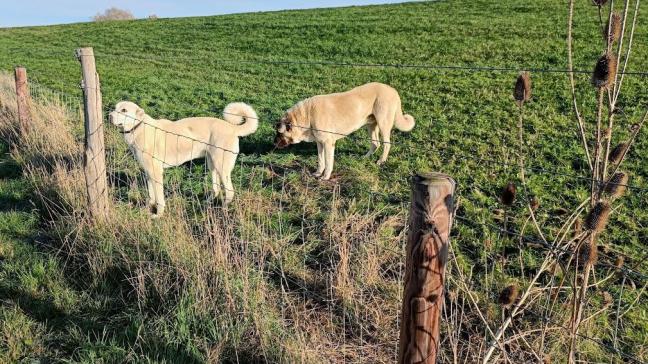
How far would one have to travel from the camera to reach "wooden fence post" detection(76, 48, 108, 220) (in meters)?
4.72

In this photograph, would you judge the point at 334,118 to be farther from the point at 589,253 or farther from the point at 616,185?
the point at 589,253

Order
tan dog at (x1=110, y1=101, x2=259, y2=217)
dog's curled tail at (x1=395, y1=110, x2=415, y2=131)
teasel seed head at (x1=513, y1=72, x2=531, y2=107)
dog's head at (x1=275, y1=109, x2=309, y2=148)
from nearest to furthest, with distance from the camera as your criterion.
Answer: teasel seed head at (x1=513, y1=72, x2=531, y2=107), tan dog at (x1=110, y1=101, x2=259, y2=217), dog's head at (x1=275, y1=109, x2=309, y2=148), dog's curled tail at (x1=395, y1=110, x2=415, y2=131)

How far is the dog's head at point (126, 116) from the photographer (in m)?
5.52

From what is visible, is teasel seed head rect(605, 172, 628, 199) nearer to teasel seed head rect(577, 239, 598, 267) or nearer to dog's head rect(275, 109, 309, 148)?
teasel seed head rect(577, 239, 598, 267)

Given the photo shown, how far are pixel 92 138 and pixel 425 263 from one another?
3900 millimetres

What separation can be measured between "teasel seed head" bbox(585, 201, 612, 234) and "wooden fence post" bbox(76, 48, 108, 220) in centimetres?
416

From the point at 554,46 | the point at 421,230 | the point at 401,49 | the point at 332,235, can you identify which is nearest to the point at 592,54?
the point at 554,46

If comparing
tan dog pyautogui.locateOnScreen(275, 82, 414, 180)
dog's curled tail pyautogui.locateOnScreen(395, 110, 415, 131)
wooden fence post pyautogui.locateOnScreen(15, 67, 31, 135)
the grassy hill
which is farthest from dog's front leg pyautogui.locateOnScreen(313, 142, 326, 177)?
wooden fence post pyautogui.locateOnScreen(15, 67, 31, 135)

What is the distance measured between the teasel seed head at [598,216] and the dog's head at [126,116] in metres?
4.82

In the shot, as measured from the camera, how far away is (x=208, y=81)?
14328 millimetres

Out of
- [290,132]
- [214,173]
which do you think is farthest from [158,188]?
[290,132]

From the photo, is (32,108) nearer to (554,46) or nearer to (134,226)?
(134,226)

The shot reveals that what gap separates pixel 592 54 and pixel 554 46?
191 centimetres

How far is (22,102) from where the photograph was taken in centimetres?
776
